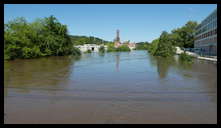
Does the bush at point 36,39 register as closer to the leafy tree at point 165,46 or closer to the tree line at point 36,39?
the tree line at point 36,39

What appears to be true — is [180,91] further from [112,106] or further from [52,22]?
[52,22]

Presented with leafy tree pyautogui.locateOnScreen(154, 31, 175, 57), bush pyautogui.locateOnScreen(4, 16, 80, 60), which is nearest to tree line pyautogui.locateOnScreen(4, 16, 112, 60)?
bush pyautogui.locateOnScreen(4, 16, 80, 60)

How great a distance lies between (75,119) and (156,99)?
10.1ft

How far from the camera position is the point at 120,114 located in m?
4.74

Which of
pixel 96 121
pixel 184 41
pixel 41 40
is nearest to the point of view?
pixel 96 121

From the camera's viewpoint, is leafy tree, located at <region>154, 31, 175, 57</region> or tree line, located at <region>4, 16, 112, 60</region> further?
leafy tree, located at <region>154, 31, 175, 57</region>

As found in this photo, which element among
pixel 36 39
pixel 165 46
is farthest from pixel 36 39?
pixel 165 46

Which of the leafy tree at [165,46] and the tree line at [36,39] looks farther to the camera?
the leafy tree at [165,46]

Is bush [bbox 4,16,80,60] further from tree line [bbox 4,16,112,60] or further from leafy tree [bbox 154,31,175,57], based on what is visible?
leafy tree [bbox 154,31,175,57]

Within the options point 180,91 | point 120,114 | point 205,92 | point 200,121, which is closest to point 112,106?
point 120,114

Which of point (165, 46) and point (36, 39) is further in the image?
point (165, 46)

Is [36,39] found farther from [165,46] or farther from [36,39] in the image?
[165,46]

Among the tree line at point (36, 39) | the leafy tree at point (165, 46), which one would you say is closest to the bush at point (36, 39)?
the tree line at point (36, 39)

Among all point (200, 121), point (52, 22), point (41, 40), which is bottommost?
point (200, 121)
